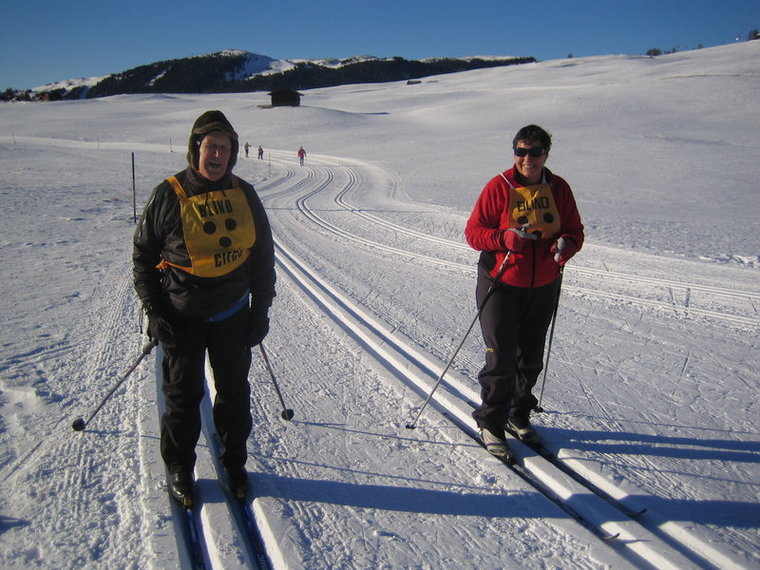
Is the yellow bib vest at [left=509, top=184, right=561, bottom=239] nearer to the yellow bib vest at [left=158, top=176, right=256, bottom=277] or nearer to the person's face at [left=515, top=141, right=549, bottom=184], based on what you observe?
the person's face at [left=515, top=141, right=549, bottom=184]

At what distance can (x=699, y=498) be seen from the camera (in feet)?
9.19

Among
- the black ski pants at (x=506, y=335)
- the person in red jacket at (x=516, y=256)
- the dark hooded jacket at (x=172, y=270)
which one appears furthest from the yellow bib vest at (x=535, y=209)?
the dark hooded jacket at (x=172, y=270)

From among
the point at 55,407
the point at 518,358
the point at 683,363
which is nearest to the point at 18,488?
the point at 55,407

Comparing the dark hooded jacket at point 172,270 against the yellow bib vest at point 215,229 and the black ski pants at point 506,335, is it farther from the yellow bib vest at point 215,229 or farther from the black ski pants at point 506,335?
the black ski pants at point 506,335

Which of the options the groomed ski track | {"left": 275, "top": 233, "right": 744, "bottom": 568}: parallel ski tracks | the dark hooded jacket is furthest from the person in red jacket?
the dark hooded jacket

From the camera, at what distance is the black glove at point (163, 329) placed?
2467 mm

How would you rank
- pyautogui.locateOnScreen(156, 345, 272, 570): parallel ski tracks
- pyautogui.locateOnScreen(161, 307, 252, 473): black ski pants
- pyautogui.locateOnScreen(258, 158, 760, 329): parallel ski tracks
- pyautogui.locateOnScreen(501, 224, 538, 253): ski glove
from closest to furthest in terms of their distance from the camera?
pyautogui.locateOnScreen(156, 345, 272, 570): parallel ski tracks → pyautogui.locateOnScreen(161, 307, 252, 473): black ski pants → pyautogui.locateOnScreen(501, 224, 538, 253): ski glove → pyautogui.locateOnScreen(258, 158, 760, 329): parallel ski tracks

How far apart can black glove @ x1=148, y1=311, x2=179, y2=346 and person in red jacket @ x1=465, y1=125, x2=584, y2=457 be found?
176cm

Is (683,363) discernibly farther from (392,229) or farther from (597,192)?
(597,192)

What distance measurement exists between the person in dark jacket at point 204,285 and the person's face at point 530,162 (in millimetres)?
1544

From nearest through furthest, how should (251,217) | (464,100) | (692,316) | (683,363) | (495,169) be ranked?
(251,217), (683,363), (692,316), (495,169), (464,100)

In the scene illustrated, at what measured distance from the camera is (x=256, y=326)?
2678mm

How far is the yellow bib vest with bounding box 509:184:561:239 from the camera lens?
3.02 meters

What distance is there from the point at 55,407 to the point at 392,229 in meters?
7.95
